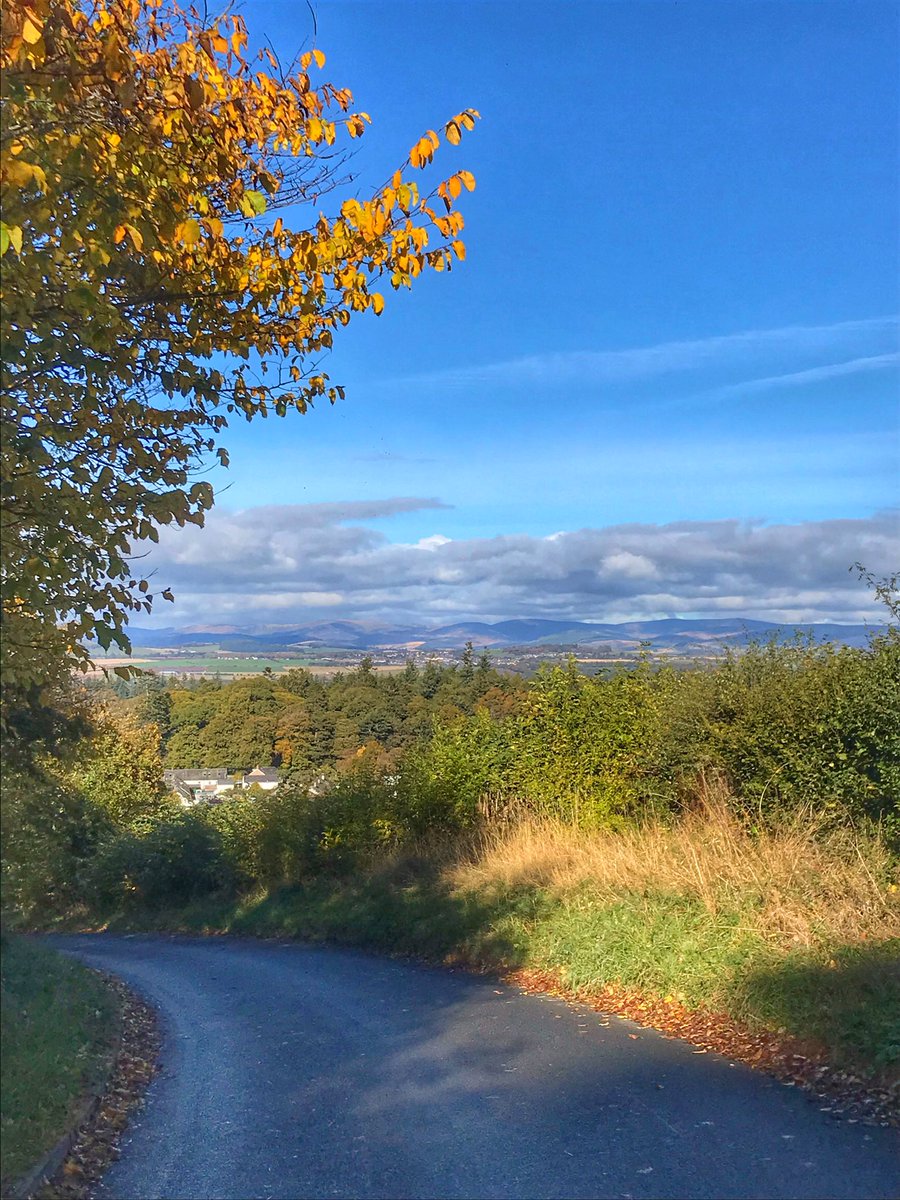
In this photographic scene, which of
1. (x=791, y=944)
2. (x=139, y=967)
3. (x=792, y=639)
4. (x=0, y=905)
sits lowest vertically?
(x=139, y=967)

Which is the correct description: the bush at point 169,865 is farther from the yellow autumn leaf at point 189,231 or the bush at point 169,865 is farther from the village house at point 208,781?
the yellow autumn leaf at point 189,231

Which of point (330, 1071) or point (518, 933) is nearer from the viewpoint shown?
point (330, 1071)

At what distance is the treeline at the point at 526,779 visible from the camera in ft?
37.0

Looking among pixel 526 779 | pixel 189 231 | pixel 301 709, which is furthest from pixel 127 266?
pixel 301 709

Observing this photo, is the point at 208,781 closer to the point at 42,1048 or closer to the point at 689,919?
the point at 689,919

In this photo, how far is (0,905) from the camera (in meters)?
6.99

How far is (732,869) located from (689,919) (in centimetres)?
82

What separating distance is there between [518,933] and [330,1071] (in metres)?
4.47

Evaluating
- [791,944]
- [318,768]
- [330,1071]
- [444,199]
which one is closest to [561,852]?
[791,944]

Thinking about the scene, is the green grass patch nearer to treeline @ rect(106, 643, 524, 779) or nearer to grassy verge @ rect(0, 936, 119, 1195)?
grassy verge @ rect(0, 936, 119, 1195)

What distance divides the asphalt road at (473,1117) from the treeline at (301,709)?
54.9 feet

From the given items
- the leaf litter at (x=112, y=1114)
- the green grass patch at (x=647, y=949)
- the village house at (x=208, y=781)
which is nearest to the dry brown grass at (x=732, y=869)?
the green grass patch at (x=647, y=949)

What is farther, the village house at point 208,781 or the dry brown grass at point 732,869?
the village house at point 208,781

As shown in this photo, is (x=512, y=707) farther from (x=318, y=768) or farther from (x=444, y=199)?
(x=444, y=199)
